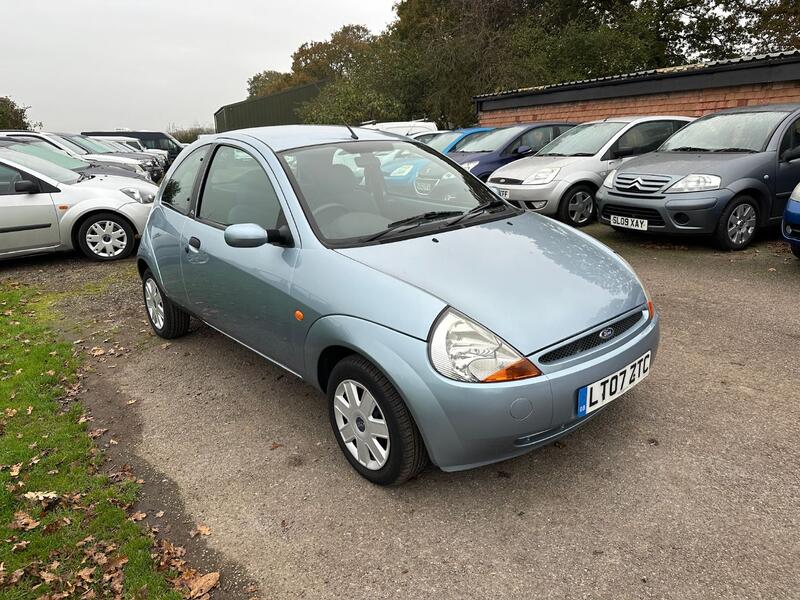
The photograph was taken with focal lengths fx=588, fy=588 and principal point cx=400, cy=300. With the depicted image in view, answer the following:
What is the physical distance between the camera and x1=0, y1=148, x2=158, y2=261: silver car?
25.1 feet

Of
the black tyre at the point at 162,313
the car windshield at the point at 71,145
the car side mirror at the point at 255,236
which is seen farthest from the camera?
the car windshield at the point at 71,145

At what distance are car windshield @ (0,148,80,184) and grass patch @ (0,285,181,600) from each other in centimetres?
468

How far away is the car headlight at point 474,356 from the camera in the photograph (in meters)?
2.45

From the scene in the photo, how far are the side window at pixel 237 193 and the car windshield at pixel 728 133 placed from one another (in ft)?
19.5

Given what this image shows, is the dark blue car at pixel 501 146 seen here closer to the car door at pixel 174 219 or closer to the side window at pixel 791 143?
the side window at pixel 791 143

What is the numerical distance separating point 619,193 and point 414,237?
4878 mm

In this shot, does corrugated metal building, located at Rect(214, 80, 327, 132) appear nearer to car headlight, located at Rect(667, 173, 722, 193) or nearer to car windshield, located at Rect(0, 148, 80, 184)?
car windshield, located at Rect(0, 148, 80, 184)

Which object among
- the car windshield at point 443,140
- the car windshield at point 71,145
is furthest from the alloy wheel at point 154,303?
the car windshield at point 71,145

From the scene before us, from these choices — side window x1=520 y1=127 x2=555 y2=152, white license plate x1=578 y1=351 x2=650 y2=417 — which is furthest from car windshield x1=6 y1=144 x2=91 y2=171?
white license plate x1=578 y1=351 x2=650 y2=417

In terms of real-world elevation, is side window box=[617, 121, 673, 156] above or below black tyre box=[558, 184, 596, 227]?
above

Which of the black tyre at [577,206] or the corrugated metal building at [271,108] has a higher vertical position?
the corrugated metal building at [271,108]

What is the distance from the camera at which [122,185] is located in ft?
28.0

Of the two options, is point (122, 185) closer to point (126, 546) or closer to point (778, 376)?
point (126, 546)

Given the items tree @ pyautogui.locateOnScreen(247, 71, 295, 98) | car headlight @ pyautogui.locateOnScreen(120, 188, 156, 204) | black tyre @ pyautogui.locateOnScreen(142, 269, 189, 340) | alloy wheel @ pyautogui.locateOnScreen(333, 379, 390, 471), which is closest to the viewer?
alloy wheel @ pyautogui.locateOnScreen(333, 379, 390, 471)
